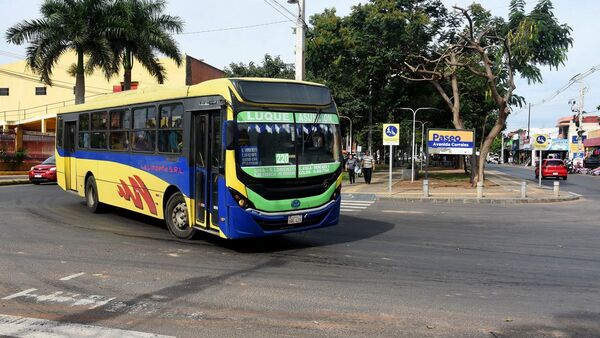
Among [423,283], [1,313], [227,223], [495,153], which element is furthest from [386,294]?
[495,153]

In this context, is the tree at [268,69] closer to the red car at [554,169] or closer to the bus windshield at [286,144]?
the red car at [554,169]

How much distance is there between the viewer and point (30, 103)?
166 feet

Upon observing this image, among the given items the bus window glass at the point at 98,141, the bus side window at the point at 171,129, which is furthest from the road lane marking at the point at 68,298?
the bus window glass at the point at 98,141

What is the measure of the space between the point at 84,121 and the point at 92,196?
1.99 meters

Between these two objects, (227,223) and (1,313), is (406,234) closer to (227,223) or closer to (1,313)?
(227,223)

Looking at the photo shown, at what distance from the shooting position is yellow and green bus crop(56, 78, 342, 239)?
7.90m

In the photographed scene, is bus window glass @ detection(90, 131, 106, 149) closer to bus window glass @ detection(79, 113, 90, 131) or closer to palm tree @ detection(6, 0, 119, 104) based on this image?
bus window glass @ detection(79, 113, 90, 131)

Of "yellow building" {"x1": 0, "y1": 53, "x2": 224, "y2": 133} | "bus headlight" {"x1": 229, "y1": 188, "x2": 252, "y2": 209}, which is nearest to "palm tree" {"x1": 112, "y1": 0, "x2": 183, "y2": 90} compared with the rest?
"yellow building" {"x1": 0, "y1": 53, "x2": 224, "y2": 133}

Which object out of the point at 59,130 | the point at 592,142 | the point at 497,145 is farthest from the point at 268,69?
the point at 497,145

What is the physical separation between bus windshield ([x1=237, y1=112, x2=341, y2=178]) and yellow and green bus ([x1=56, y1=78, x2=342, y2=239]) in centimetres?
2

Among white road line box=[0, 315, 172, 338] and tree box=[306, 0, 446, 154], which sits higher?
tree box=[306, 0, 446, 154]

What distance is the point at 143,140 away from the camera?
10383 mm

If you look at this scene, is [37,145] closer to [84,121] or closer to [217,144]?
[84,121]

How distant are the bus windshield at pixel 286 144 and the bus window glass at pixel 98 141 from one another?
5.73 m
